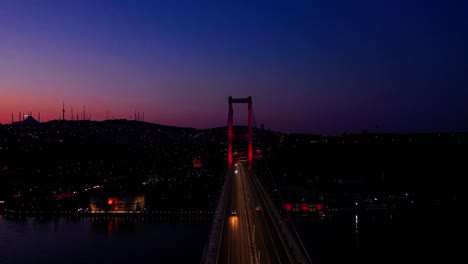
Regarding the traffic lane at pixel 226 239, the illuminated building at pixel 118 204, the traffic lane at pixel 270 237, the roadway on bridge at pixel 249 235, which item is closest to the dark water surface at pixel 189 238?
the illuminated building at pixel 118 204

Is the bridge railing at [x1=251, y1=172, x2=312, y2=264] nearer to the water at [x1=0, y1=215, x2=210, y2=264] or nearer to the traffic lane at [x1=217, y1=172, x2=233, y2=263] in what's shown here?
the traffic lane at [x1=217, y1=172, x2=233, y2=263]

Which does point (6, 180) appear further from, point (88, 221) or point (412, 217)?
point (412, 217)

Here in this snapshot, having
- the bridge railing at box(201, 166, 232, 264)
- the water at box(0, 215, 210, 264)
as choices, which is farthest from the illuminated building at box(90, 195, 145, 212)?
the bridge railing at box(201, 166, 232, 264)

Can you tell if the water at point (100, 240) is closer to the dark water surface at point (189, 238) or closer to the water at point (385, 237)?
the dark water surface at point (189, 238)

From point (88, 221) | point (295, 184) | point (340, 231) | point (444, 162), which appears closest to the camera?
point (340, 231)

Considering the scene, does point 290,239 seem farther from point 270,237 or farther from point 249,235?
point 249,235

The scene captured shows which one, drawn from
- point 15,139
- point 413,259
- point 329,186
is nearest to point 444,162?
point 329,186
